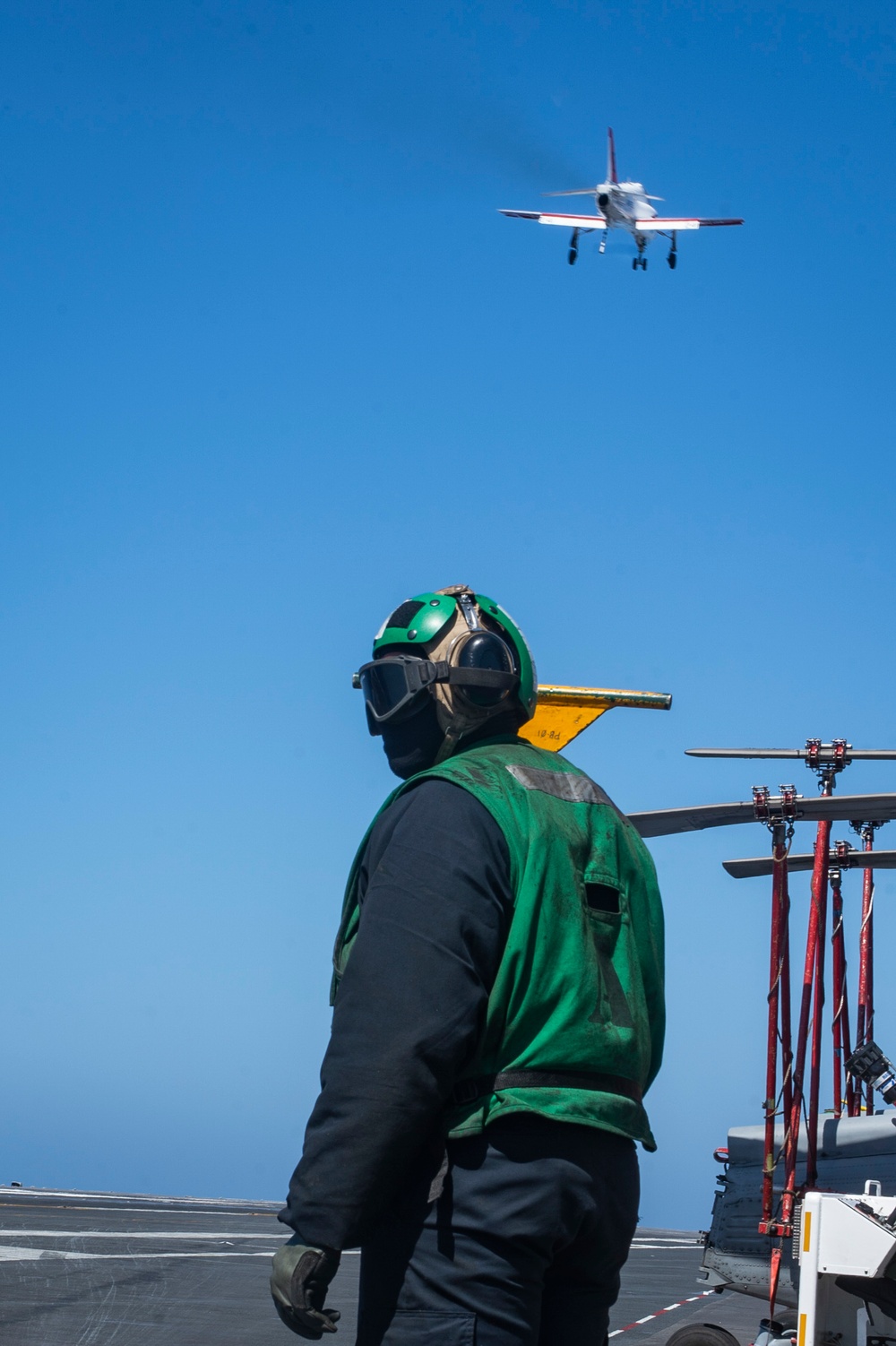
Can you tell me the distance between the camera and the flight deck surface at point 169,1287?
30.8 feet

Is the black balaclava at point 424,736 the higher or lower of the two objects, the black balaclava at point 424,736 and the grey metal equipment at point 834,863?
the higher

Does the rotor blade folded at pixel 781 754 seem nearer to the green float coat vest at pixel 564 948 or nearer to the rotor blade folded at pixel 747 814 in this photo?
the rotor blade folded at pixel 747 814

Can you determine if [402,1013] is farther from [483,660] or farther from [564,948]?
[483,660]

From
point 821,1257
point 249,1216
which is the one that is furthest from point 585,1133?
point 249,1216

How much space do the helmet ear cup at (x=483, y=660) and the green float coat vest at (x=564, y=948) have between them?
0.15m

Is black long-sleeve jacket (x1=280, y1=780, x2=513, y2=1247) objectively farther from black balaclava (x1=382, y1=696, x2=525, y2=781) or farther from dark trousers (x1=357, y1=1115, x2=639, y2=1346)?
black balaclava (x1=382, y1=696, x2=525, y2=781)

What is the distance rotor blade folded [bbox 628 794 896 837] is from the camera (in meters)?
8.12

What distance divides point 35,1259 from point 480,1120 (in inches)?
466

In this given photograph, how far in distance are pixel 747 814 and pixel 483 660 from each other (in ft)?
19.7

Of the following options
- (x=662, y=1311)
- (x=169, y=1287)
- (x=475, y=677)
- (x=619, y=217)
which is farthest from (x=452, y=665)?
(x=619, y=217)

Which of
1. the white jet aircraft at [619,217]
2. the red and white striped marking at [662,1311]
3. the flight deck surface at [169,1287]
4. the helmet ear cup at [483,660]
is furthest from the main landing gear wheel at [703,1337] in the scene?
the white jet aircraft at [619,217]

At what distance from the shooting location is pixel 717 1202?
953 centimetres

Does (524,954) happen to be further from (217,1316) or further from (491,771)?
(217,1316)

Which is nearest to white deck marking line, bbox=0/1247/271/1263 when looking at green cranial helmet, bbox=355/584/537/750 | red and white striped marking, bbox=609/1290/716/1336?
red and white striped marking, bbox=609/1290/716/1336
